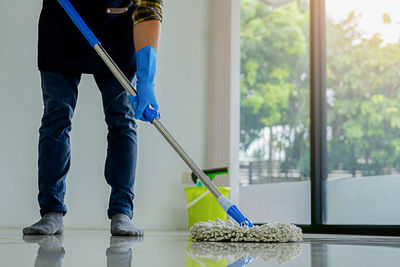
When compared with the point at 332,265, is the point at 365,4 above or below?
above

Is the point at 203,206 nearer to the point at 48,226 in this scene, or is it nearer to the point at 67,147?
the point at 67,147

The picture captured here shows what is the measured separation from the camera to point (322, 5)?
308cm

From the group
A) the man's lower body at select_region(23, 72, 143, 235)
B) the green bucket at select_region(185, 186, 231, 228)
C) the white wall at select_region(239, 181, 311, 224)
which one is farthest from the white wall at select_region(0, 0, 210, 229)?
the man's lower body at select_region(23, 72, 143, 235)

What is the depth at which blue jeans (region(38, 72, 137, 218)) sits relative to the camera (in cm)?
170

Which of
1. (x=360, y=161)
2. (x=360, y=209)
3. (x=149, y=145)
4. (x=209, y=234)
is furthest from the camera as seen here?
(x=360, y=161)

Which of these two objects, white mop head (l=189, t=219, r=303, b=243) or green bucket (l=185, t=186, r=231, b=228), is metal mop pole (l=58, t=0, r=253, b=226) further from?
green bucket (l=185, t=186, r=231, b=228)

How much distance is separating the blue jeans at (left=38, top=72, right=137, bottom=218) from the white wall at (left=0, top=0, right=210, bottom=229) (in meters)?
1.05

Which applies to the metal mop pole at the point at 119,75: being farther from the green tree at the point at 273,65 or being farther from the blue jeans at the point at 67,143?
the green tree at the point at 273,65

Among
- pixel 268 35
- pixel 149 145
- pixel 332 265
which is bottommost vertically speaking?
pixel 332 265

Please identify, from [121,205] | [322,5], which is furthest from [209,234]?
[322,5]

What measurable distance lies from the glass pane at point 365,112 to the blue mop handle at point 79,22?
1646 mm

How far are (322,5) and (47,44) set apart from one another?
1.82 metres

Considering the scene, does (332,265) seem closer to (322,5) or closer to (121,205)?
(121,205)

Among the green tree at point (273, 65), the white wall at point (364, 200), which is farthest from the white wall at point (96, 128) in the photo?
the green tree at point (273, 65)
